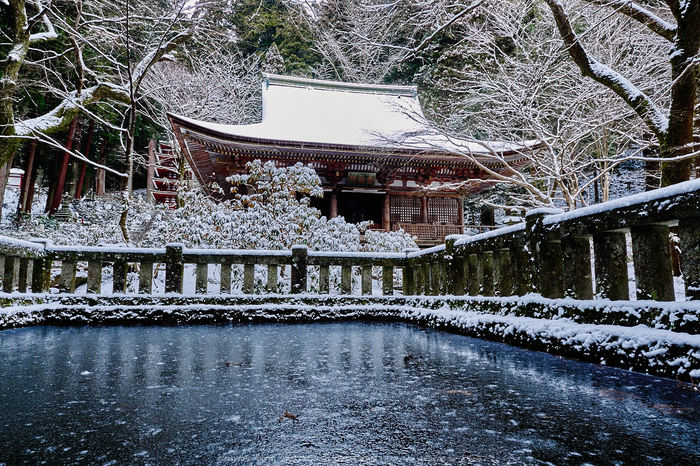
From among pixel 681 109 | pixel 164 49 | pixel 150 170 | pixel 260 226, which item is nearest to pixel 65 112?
pixel 164 49

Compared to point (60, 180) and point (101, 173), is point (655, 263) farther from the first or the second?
point (101, 173)

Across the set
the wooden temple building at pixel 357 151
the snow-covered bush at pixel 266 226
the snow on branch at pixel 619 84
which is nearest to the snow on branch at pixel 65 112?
the wooden temple building at pixel 357 151

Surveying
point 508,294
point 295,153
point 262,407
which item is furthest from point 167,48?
point 262,407

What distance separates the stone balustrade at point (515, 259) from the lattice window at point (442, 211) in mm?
9749

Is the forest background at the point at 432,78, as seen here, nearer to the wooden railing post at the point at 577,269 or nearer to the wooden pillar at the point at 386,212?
the wooden railing post at the point at 577,269

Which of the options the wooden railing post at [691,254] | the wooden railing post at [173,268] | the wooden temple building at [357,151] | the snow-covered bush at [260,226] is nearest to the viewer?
the wooden railing post at [691,254]

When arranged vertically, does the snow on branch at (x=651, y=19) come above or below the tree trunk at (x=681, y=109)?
above

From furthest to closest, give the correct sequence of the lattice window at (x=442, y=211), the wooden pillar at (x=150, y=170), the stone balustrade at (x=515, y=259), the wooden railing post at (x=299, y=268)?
the wooden pillar at (x=150, y=170)
the lattice window at (x=442, y=211)
the wooden railing post at (x=299, y=268)
the stone balustrade at (x=515, y=259)

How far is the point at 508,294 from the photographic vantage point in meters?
3.96

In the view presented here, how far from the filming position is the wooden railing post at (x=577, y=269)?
3.08 metres

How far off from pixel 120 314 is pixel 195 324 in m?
0.96

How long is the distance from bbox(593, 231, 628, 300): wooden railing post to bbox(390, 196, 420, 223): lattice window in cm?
1337

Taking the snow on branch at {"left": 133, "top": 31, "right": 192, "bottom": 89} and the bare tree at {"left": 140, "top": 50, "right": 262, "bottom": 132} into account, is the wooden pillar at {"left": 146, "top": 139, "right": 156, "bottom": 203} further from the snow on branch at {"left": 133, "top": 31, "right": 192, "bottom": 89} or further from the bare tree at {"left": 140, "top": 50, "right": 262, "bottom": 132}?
the snow on branch at {"left": 133, "top": 31, "right": 192, "bottom": 89}

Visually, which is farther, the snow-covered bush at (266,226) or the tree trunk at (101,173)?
the tree trunk at (101,173)
